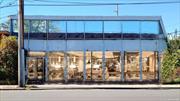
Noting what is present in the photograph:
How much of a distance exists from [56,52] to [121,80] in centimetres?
630

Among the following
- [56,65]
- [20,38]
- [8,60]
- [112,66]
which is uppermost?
[20,38]

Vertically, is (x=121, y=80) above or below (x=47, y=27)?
below

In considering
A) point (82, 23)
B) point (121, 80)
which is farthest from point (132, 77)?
point (82, 23)

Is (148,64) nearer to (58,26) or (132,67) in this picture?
(132,67)

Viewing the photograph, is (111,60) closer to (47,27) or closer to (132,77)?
(132,77)

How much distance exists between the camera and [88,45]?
42000 millimetres

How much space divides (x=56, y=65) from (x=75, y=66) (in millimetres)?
1700

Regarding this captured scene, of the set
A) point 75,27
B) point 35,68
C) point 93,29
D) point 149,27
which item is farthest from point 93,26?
point 35,68

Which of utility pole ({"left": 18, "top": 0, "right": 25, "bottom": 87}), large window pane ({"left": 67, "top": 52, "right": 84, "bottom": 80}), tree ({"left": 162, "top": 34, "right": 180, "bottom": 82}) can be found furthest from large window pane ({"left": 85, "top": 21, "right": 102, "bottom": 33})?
utility pole ({"left": 18, "top": 0, "right": 25, "bottom": 87})

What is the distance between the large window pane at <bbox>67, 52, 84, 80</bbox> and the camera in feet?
139

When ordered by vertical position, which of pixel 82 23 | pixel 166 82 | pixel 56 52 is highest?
pixel 82 23

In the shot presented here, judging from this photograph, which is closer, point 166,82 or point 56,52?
point 166,82

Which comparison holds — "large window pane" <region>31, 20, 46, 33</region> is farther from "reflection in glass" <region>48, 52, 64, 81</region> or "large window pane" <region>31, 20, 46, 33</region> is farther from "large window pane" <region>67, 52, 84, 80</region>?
"large window pane" <region>67, 52, 84, 80</region>

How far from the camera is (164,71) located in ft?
136
